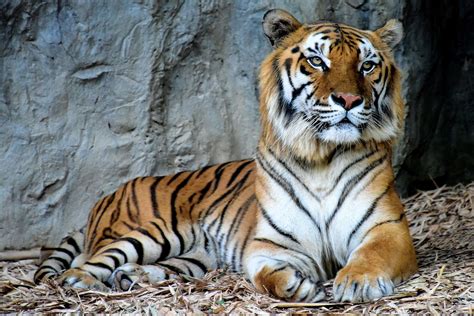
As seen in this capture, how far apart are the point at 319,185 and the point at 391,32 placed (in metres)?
0.91

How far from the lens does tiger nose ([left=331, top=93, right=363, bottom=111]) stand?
4.46m

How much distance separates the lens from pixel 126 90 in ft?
20.2

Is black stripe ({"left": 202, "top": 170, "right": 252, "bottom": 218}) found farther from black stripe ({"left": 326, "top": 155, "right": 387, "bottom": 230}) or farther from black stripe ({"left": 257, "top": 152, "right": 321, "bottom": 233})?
black stripe ({"left": 326, "top": 155, "right": 387, "bottom": 230})

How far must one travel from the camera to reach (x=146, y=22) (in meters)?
6.12

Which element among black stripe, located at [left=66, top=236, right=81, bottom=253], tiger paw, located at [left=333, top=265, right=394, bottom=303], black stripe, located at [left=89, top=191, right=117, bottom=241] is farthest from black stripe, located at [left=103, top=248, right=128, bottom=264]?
tiger paw, located at [left=333, top=265, right=394, bottom=303]

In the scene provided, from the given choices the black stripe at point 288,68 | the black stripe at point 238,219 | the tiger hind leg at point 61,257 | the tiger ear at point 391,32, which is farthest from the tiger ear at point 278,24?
the tiger hind leg at point 61,257

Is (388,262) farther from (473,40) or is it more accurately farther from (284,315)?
(473,40)

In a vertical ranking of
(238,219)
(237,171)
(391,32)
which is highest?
(391,32)

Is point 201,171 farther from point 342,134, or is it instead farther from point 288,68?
point 342,134

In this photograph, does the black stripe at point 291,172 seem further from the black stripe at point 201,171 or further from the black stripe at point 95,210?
the black stripe at point 95,210

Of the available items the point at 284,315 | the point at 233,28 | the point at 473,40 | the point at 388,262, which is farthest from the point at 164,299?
the point at 473,40

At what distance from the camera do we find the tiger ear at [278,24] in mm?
4945

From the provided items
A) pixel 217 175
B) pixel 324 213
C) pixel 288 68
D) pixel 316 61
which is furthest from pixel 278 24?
pixel 217 175

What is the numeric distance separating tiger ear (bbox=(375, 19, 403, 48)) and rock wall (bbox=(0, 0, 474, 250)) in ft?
3.48
